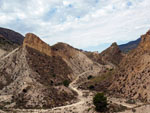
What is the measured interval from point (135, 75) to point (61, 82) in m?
29.4

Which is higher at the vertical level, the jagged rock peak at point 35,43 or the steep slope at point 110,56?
the jagged rock peak at point 35,43

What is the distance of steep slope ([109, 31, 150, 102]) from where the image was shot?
44375 mm

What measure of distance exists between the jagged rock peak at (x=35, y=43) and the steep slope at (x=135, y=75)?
35218 mm

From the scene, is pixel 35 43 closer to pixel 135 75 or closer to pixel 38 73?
pixel 38 73

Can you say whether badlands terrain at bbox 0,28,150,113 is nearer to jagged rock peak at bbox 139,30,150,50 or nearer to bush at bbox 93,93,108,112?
jagged rock peak at bbox 139,30,150,50

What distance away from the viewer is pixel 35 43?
77.2 m

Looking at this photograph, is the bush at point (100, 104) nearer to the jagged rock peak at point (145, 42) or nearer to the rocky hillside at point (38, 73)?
the rocky hillside at point (38, 73)

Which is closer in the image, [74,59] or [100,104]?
[100,104]

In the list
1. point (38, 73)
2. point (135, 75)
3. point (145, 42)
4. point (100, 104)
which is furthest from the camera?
point (38, 73)

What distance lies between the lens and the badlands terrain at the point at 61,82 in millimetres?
40844

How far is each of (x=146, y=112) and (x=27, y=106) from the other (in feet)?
81.2

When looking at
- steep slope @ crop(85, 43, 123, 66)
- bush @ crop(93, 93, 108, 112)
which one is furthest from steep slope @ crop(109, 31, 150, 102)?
steep slope @ crop(85, 43, 123, 66)

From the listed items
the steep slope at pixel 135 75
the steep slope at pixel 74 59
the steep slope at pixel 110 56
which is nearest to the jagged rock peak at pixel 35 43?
the steep slope at pixel 74 59

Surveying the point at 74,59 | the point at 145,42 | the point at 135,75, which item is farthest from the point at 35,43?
the point at 135,75
